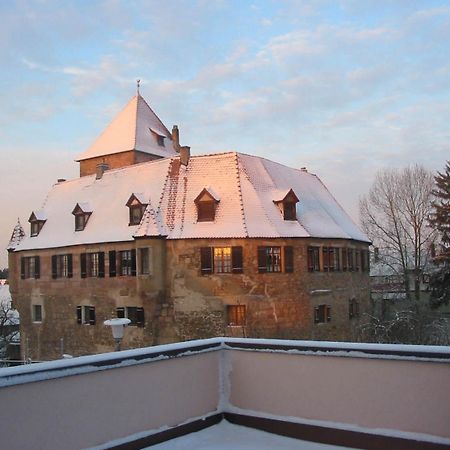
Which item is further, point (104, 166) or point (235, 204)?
point (104, 166)

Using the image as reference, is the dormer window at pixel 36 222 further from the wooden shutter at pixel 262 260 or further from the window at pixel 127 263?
the wooden shutter at pixel 262 260

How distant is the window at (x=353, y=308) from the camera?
1091 inches

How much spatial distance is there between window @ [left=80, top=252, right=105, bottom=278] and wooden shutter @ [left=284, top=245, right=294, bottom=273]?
8884mm

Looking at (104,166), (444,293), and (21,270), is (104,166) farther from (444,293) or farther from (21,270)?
(444,293)

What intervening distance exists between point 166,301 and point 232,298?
9.94 feet

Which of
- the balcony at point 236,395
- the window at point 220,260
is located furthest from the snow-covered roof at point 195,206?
the balcony at point 236,395

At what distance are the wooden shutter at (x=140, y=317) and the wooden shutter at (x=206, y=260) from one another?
3.45 metres

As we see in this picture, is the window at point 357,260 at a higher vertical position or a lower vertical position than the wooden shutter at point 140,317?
higher

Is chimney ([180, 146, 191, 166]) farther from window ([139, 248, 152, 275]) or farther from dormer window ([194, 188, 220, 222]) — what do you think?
window ([139, 248, 152, 275])

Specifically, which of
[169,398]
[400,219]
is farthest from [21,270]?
[169,398]

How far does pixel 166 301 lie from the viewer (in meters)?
24.4

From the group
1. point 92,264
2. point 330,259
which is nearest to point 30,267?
point 92,264

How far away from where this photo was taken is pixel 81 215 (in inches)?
1137

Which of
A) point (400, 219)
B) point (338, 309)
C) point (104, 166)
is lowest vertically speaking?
point (338, 309)
